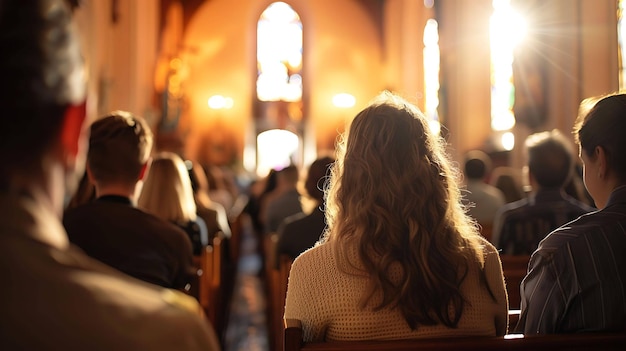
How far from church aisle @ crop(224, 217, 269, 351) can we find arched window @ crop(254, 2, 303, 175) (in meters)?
11.8

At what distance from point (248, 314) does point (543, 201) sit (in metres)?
3.65

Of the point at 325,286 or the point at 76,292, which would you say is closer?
the point at 76,292

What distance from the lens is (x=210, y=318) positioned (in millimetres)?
5074

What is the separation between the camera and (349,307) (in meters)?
2.09

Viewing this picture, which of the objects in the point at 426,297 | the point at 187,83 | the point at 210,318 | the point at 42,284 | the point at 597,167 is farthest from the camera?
the point at 187,83

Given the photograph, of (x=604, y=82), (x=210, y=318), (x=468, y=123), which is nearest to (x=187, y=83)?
(x=468, y=123)

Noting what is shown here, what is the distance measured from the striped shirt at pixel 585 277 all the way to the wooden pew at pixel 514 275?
104cm

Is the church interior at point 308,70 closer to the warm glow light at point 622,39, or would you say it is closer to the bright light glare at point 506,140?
the bright light glare at point 506,140

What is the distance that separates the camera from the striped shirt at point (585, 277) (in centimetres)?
222

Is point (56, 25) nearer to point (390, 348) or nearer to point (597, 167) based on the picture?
point (390, 348)

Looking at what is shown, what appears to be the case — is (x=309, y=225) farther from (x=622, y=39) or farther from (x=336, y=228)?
(x=622, y=39)

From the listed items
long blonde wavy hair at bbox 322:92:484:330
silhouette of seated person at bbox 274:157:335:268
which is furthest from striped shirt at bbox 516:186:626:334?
silhouette of seated person at bbox 274:157:335:268

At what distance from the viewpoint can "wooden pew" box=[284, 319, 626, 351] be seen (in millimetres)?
1821

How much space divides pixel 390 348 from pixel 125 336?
1103 mm
